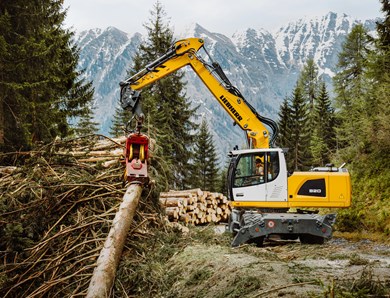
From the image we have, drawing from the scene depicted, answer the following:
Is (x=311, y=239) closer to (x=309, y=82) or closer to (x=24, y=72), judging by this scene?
(x=24, y=72)

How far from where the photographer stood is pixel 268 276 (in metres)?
4.35

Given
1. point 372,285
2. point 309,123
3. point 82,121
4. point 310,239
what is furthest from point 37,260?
point 309,123

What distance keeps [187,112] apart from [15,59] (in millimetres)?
16352

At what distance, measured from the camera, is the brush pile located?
5496 millimetres

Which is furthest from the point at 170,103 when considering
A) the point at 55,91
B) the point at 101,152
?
the point at 101,152

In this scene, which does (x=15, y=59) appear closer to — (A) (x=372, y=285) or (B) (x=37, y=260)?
(B) (x=37, y=260)

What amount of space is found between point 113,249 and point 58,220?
55.5 inches

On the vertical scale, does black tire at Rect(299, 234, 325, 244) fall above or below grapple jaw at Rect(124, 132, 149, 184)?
below

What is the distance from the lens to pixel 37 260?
563 cm

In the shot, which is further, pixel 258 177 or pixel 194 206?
pixel 194 206

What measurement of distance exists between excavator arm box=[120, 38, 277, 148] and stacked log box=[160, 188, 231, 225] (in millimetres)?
2784

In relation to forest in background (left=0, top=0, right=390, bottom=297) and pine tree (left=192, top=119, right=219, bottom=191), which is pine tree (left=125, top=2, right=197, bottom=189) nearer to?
forest in background (left=0, top=0, right=390, bottom=297)

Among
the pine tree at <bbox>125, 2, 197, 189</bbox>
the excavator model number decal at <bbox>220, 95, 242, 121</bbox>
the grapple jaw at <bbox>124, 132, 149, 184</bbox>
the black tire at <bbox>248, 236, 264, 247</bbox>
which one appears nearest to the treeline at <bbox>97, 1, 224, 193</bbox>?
the pine tree at <bbox>125, 2, 197, 189</bbox>

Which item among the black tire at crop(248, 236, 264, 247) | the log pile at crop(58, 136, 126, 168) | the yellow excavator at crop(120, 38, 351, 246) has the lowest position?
the black tire at crop(248, 236, 264, 247)
